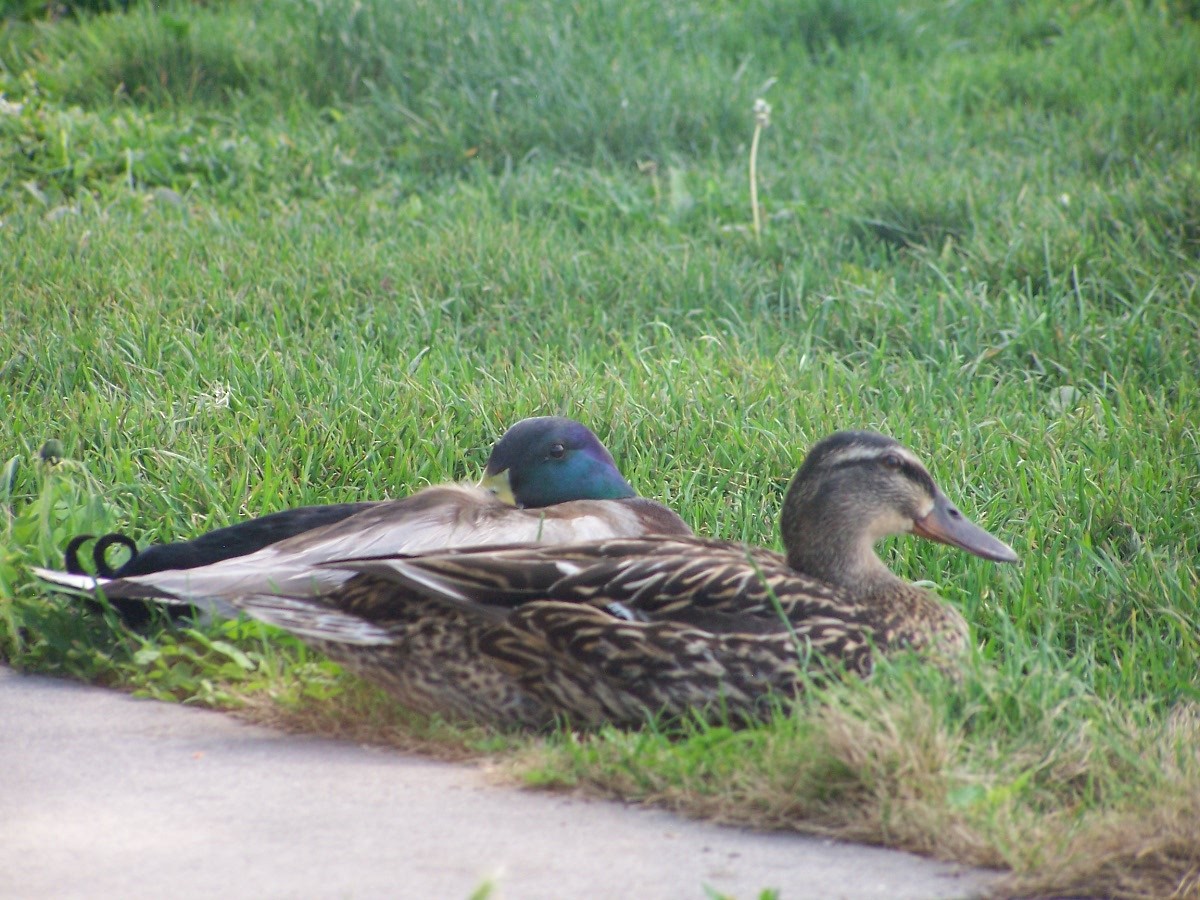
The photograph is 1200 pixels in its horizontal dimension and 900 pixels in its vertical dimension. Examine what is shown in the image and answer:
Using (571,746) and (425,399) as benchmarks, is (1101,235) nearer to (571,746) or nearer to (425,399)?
(425,399)

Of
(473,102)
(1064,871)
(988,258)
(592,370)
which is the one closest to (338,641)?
(1064,871)

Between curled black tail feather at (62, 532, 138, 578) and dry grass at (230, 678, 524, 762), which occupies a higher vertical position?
curled black tail feather at (62, 532, 138, 578)

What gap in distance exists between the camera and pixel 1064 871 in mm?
2359

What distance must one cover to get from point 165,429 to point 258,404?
12.6 inches

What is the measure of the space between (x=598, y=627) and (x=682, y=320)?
2873 millimetres

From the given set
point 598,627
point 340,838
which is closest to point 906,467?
point 598,627

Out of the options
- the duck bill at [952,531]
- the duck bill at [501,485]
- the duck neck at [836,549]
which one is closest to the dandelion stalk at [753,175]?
the duck bill at [501,485]

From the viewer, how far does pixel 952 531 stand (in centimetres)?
340

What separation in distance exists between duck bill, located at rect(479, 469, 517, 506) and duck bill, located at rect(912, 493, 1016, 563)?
104 centimetres

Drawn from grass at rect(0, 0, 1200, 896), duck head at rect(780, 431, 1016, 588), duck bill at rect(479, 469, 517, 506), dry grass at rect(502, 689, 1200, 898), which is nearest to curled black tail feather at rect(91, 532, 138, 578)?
grass at rect(0, 0, 1200, 896)

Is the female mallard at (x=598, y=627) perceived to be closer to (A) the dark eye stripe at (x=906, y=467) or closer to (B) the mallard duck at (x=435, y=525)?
(B) the mallard duck at (x=435, y=525)

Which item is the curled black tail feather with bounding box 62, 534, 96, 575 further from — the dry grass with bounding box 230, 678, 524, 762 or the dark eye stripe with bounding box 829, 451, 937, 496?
the dark eye stripe with bounding box 829, 451, 937, 496

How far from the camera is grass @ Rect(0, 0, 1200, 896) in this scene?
2777mm

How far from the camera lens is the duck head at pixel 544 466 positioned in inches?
152
